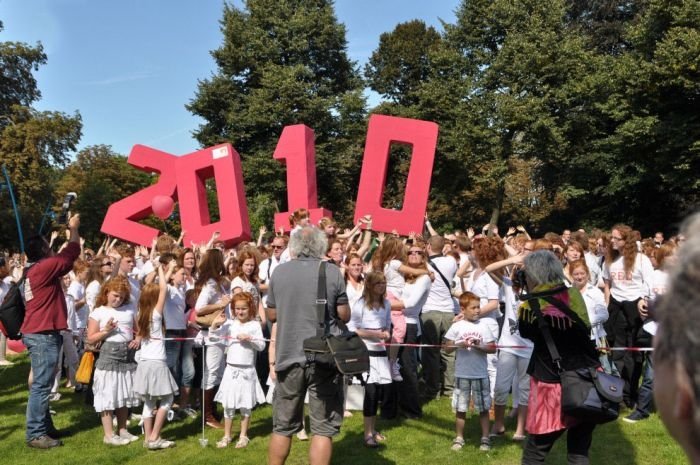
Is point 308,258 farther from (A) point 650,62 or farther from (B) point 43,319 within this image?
(A) point 650,62

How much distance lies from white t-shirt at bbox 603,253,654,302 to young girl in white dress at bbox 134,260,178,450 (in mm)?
5416

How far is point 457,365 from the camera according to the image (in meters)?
6.43

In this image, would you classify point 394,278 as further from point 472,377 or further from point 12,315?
point 12,315

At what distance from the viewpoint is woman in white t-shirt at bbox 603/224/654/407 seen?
7.75m

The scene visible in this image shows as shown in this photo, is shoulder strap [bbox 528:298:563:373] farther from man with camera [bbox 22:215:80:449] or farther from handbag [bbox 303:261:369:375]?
man with camera [bbox 22:215:80:449]

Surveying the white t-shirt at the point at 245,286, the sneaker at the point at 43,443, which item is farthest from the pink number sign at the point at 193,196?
the sneaker at the point at 43,443

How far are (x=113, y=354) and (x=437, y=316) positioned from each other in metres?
3.87

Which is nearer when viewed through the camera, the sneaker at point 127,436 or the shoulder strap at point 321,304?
the shoulder strap at point 321,304

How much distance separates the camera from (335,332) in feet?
15.5

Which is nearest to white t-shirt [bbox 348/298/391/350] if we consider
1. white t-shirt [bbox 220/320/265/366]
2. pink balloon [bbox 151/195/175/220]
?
white t-shirt [bbox 220/320/265/366]

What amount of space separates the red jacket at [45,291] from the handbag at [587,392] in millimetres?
4927

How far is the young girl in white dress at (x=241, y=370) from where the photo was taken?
668 centimetres

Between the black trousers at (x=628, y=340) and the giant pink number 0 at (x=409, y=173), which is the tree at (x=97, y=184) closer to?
the giant pink number 0 at (x=409, y=173)

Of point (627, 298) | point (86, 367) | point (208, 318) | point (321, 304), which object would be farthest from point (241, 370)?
point (627, 298)
